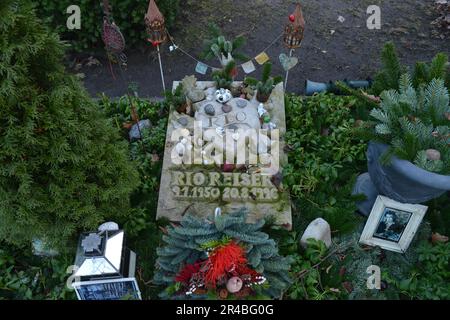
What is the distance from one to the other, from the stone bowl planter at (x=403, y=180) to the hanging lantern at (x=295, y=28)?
145 centimetres

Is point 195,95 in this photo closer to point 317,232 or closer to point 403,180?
point 317,232

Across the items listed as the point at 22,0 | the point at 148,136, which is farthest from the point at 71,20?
the point at 22,0

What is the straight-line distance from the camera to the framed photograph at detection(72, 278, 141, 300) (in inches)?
136

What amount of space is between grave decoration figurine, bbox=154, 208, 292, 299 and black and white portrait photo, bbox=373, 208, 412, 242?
106 centimetres

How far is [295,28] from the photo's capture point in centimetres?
443

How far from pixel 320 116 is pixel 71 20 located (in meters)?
3.60

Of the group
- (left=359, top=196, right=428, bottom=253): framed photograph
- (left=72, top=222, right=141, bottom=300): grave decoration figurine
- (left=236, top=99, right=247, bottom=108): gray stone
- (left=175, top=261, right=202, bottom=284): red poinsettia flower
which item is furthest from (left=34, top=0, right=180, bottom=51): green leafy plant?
(left=359, top=196, right=428, bottom=253): framed photograph

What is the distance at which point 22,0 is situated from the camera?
2.78 m

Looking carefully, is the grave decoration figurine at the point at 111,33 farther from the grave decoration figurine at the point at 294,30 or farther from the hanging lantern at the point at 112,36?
the grave decoration figurine at the point at 294,30

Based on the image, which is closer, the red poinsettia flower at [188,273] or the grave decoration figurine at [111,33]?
the red poinsettia flower at [188,273]

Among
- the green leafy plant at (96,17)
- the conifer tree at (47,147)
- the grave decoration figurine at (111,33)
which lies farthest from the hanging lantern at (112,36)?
the green leafy plant at (96,17)

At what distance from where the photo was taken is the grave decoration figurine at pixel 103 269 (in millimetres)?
3412

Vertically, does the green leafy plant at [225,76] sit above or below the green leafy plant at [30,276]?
above

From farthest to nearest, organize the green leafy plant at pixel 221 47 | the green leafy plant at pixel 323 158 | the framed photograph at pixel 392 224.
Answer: the green leafy plant at pixel 221 47 < the green leafy plant at pixel 323 158 < the framed photograph at pixel 392 224
